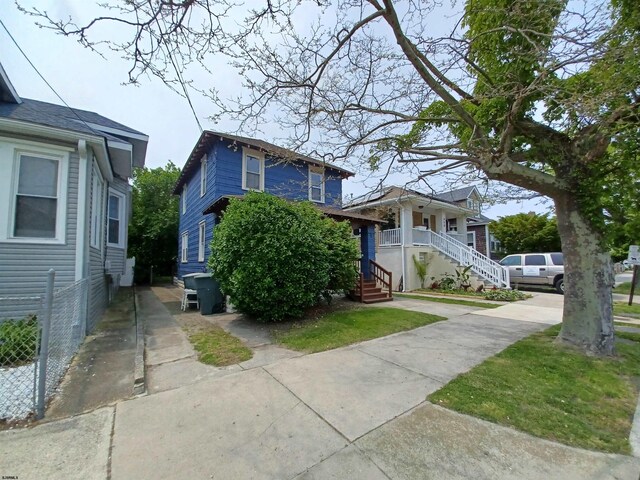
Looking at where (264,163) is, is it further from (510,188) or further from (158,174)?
(158,174)

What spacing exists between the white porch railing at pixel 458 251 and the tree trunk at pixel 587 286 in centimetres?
860

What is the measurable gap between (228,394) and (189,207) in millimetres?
12752

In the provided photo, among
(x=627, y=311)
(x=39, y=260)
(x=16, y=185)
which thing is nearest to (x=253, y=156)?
(x=16, y=185)

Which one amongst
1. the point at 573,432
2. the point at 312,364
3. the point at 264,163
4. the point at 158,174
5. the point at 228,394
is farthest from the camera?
the point at 158,174

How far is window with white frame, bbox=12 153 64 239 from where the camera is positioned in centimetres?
529

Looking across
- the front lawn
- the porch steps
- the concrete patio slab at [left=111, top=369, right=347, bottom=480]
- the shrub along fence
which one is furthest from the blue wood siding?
the front lawn

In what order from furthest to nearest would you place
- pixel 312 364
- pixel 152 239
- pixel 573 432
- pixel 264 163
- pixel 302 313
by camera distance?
pixel 152 239
pixel 264 163
pixel 302 313
pixel 312 364
pixel 573 432

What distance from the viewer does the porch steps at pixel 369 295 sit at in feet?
31.6

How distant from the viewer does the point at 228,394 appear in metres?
3.26

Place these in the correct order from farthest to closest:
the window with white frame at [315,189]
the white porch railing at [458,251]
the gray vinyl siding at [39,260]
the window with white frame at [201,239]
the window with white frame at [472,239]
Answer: the window with white frame at [472,239]
the white porch railing at [458,251]
the window with white frame at [315,189]
the window with white frame at [201,239]
the gray vinyl siding at [39,260]

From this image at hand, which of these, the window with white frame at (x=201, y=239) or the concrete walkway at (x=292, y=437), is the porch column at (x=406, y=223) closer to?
the window with white frame at (x=201, y=239)

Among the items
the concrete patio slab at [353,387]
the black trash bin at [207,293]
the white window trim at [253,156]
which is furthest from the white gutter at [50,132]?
the concrete patio slab at [353,387]

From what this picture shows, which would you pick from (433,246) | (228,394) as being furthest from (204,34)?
(433,246)

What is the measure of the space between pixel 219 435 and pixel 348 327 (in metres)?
3.94
